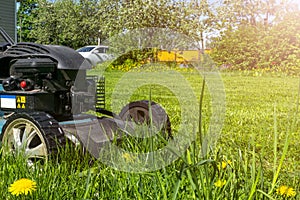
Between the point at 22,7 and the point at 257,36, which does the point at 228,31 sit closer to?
the point at 257,36

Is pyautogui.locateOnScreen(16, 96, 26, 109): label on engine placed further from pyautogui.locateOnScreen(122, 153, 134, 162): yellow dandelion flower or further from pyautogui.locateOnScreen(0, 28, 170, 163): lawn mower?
pyautogui.locateOnScreen(122, 153, 134, 162): yellow dandelion flower

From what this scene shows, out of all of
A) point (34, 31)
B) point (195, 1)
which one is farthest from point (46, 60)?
point (34, 31)

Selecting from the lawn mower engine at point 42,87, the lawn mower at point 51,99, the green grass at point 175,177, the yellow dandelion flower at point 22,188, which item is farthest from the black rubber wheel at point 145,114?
the yellow dandelion flower at point 22,188

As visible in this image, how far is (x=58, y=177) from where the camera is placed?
184 centimetres

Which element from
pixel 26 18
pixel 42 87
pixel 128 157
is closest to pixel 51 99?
pixel 42 87

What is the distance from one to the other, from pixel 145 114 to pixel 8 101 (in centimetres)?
88

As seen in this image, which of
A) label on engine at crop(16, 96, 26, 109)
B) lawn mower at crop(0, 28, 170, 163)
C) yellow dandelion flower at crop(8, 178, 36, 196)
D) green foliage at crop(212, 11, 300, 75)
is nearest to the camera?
yellow dandelion flower at crop(8, 178, 36, 196)

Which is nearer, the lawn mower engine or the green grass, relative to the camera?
the green grass

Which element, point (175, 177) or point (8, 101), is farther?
point (8, 101)

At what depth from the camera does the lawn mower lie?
2.54 m

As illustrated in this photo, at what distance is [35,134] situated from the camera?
2467 millimetres

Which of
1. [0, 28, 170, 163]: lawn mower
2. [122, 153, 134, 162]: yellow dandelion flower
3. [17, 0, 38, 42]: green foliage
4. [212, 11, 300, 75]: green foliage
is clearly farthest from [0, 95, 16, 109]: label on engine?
[17, 0, 38, 42]: green foliage

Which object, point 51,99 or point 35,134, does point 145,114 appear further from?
point 35,134

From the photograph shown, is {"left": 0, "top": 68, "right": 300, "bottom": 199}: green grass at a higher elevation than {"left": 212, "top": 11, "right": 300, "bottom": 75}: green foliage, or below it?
below
